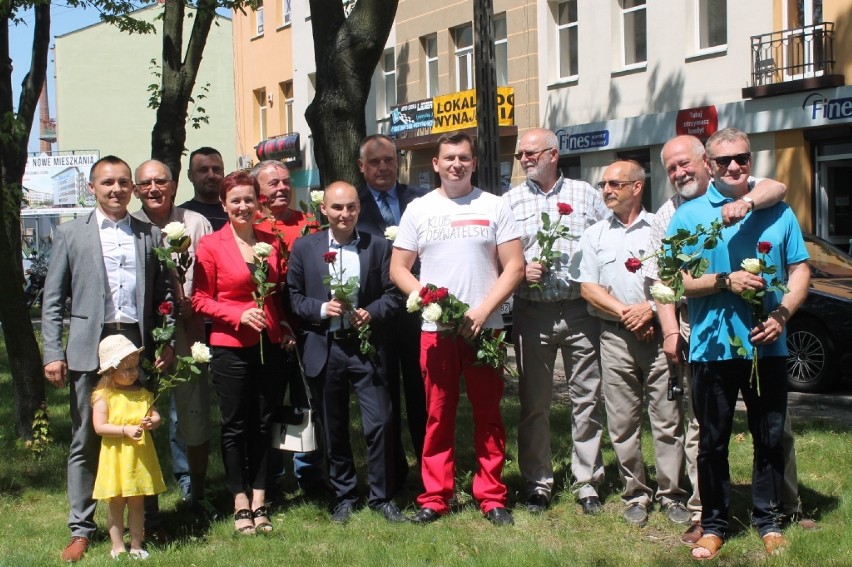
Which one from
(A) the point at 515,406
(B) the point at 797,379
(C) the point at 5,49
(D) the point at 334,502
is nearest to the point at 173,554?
(D) the point at 334,502

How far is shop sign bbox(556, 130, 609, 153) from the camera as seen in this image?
23.5 meters

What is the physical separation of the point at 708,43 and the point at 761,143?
2.55 metres

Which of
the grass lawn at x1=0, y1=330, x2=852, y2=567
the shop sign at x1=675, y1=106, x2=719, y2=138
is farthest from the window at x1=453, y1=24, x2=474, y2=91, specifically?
the grass lawn at x1=0, y1=330, x2=852, y2=567

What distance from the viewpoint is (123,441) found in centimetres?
576

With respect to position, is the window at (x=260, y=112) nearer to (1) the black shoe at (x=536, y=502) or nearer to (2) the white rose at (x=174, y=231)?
(2) the white rose at (x=174, y=231)

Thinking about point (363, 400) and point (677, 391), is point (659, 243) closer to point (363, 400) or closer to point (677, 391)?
point (677, 391)

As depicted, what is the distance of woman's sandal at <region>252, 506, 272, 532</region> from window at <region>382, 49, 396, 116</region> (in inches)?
1029

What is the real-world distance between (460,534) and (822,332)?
678 centimetres

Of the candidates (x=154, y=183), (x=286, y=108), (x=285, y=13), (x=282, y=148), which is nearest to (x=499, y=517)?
(x=154, y=183)

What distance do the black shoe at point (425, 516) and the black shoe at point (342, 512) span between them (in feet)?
1.27

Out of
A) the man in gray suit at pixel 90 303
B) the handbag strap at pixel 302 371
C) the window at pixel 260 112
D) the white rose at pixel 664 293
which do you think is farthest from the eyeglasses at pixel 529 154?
the window at pixel 260 112

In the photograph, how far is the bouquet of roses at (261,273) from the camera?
6.11 m

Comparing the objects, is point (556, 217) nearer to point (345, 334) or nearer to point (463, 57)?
point (345, 334)

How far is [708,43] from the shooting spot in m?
21.3
